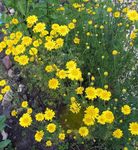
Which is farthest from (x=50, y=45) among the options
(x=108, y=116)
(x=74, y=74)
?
(x=108, y=116)

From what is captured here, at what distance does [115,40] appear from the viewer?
315 centimetres

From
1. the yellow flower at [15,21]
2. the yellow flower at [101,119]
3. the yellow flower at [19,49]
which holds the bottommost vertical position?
the yellow flower at [101,119]

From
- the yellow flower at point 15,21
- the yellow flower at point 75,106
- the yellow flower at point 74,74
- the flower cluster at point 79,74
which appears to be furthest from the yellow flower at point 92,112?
the yellow flower at point 15,21

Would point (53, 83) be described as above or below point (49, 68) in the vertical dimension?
below

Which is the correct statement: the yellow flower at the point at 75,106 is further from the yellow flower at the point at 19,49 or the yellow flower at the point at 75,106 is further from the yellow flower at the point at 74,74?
the yellow flower at the point at 19,49

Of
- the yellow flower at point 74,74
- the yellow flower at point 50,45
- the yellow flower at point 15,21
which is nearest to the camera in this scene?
the yellow flower at point 74,74

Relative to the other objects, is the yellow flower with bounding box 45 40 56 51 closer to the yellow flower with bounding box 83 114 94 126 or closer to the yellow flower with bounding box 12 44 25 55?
the yellow flower with bounding box 12 44 25 55

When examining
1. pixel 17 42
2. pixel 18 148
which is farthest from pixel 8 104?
pixel 17 42

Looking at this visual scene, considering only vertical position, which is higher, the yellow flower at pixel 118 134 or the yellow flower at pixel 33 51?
the yellow flower at pixel 33 51

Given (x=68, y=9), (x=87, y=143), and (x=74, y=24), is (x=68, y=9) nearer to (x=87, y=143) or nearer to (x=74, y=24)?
(x=74, y=24)

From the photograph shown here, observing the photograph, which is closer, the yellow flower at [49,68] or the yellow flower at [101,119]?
the yellow flower at [101,119]

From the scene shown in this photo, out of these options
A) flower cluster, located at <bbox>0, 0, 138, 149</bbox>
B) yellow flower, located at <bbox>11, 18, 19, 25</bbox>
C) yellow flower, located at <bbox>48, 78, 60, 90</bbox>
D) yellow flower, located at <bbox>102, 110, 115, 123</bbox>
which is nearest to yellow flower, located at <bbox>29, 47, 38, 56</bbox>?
flower cluster, located at <bbox>0, 0, 138, 149</bbox>

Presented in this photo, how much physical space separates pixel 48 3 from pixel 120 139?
1.46 m

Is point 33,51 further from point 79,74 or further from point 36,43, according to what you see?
point 79,74
